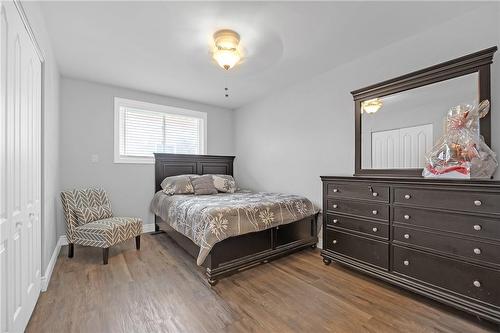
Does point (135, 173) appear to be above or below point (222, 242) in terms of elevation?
above

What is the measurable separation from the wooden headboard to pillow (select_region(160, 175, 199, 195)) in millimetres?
297

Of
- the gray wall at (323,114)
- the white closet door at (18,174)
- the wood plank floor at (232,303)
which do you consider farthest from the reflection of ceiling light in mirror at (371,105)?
the white closet door at (18,174)

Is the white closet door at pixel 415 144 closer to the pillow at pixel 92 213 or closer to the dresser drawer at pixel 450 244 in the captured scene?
the dresser drawer at pixel 450 244

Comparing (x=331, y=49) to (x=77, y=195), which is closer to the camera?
(x=331, y=49)

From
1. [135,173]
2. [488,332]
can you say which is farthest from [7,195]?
[488,332]

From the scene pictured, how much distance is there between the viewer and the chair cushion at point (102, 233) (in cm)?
268

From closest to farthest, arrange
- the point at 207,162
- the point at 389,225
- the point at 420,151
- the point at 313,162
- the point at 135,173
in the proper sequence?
the point at 389,225 → the point at 420,151 → the point at 313,162 → the point at 135,173 → the point at 207,162

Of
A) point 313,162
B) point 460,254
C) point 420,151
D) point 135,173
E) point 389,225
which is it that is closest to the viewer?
point 460,254

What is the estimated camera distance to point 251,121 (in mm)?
4602

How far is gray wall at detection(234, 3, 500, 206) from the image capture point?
6.64 ft

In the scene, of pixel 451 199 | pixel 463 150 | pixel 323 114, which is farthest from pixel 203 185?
pixel 463 150

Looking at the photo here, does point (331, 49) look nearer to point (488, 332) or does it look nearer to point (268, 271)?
point (268, 271)

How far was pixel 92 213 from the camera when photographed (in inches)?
120

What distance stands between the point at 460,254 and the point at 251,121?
3.62m
